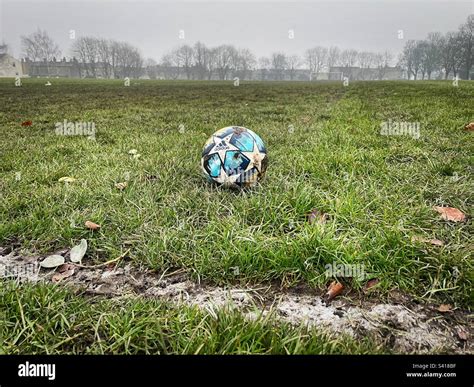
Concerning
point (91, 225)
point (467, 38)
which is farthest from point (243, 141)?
point (467, 38)

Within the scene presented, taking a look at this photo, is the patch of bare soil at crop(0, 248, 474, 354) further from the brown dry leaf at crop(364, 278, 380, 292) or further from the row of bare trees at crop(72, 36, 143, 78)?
the row of bare trees at crop(72, 36, 143, 78)

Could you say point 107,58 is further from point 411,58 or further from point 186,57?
point 411,58

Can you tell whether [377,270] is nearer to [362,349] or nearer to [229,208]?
[362,349]

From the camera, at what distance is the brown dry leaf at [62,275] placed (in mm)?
2179

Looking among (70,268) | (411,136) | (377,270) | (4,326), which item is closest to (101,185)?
(70,268)

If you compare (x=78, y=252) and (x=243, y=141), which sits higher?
(x=243, y=141)

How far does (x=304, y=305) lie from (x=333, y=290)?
8.2 inches

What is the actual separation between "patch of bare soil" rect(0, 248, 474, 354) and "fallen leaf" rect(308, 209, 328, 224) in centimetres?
75

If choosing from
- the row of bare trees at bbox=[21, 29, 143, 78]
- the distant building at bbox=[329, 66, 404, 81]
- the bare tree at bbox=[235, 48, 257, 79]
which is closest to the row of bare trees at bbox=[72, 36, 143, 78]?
the row of bare trees at bbox=[21, 29, 143, 78]

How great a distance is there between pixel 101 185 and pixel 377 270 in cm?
282

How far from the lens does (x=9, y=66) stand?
86750 millimetres

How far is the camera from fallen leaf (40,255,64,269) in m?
2.30

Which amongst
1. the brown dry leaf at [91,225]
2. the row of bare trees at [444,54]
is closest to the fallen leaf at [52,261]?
the brown dry leaf at [91,225]

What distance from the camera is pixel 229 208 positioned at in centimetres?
295
